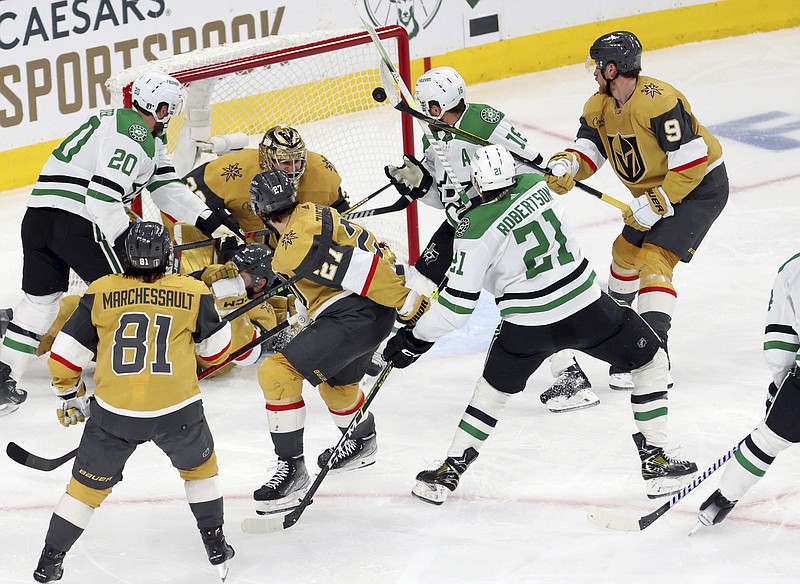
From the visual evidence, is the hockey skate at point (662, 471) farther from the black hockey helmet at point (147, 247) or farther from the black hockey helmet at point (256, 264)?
the black hockey helmet at point (147, 247)

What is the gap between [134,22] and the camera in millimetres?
6773

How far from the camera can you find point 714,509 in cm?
376

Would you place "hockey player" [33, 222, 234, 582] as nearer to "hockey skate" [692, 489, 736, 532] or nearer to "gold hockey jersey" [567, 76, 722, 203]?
"hockey skate" [692, 489, 736, 532]

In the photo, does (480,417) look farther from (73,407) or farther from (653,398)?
(73,407)

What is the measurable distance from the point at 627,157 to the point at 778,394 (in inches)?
56.7

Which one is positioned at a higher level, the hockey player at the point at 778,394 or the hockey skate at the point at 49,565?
the hockey player at the point at 778,394

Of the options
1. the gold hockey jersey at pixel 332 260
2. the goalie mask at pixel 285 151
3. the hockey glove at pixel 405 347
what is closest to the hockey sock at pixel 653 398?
the hockey glove at pixel 405 347

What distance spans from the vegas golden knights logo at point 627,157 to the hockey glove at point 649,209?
0.10m

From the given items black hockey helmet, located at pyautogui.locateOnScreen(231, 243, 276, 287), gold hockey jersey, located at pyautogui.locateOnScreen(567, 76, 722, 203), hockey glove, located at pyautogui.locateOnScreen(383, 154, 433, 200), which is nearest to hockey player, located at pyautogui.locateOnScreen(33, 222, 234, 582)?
black hockey helmet, located at pyautogui.locateOnScreen(231, 243, 276, 287)

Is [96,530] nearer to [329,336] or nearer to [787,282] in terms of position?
[329,336]

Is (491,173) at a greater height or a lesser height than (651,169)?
greater

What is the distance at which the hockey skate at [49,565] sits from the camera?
357 centimetres

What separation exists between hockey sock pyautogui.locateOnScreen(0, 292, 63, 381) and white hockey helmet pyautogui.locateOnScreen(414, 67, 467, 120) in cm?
146

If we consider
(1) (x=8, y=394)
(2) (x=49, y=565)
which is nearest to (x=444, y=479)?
(2) (x=49, y=565)
